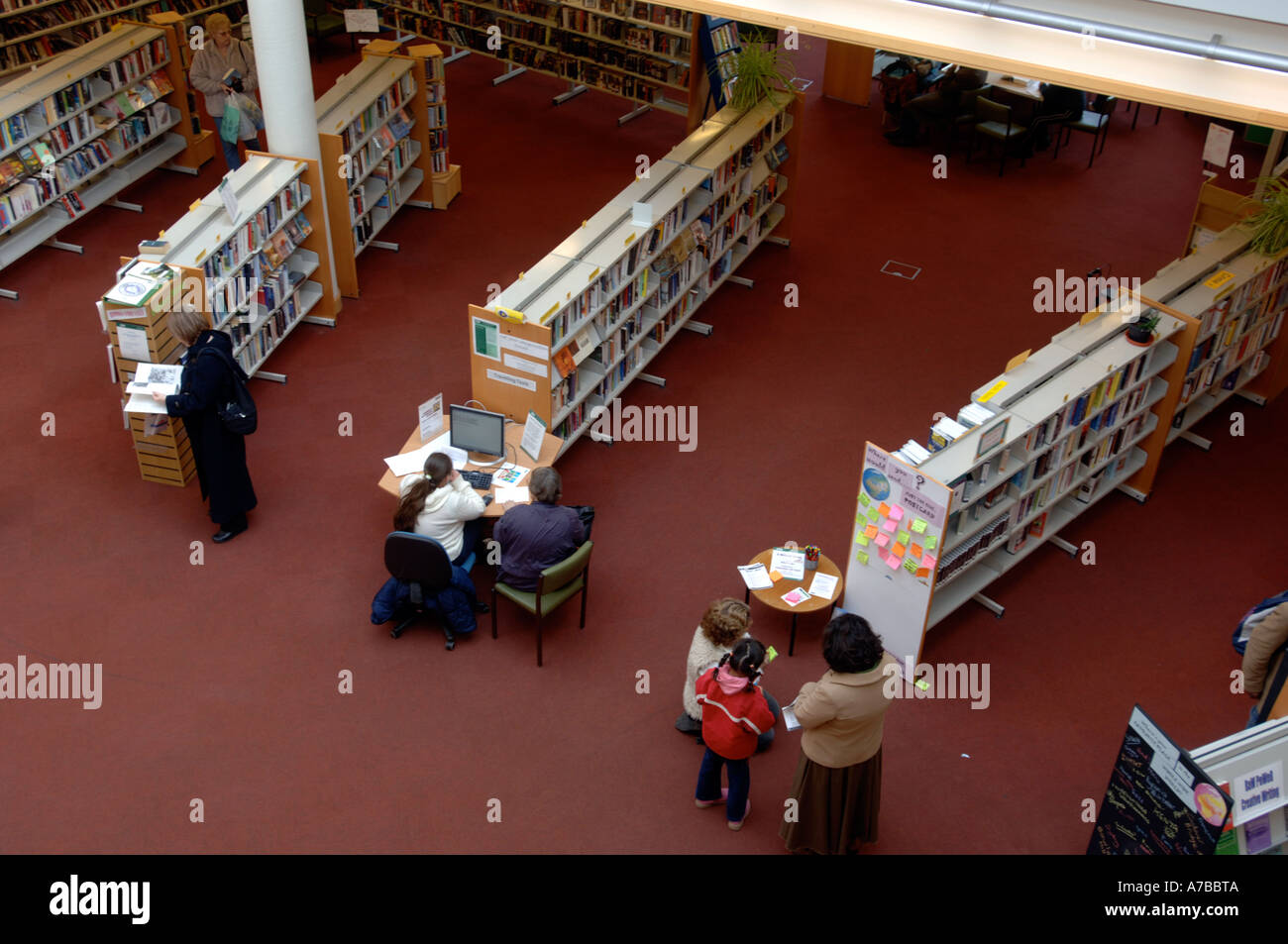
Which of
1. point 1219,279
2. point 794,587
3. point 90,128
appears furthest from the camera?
point 90,128

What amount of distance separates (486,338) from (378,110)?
3.73 meters

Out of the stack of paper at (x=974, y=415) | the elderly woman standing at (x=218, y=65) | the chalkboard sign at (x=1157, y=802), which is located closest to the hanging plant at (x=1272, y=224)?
the stack of paper at (x=974, y=415)

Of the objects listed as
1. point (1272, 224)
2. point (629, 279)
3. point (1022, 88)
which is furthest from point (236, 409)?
point (1022, 88)

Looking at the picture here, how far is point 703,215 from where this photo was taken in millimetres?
10203

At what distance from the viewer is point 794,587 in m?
7.57

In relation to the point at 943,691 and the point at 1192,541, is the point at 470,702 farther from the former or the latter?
the point at 1192,541

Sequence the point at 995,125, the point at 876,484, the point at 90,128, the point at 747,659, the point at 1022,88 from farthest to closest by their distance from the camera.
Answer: the point at 1022,88
the point at 995,125
the point at 90,128
the point at 876,484
the point at 747,659

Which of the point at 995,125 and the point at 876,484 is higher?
the point at 876,484

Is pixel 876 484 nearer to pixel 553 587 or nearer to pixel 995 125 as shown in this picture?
pixel 553 587

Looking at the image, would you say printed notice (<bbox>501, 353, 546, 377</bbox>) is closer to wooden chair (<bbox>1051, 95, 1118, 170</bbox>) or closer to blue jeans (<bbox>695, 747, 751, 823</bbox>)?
blue jeans (<bbox>695, 747, 751, 823</bbox>)

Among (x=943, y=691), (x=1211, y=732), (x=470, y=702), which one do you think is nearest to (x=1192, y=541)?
(x=1211, y=732)

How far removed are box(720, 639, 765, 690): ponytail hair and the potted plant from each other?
382 cm

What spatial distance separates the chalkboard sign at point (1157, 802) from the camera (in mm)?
5207

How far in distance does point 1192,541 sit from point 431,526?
5.18 m
